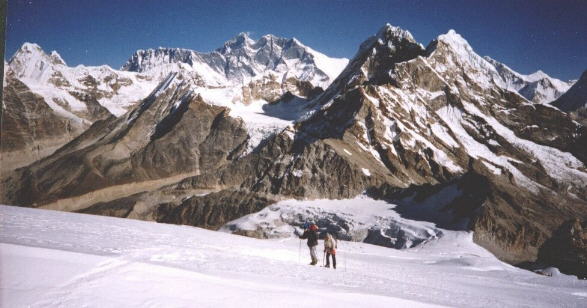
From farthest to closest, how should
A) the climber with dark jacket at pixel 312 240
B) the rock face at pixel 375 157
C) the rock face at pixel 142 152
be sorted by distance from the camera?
the rock face at pixel 142 152
the rock face at pixel 375 157
the climber with dark jacket at pixel 312 240

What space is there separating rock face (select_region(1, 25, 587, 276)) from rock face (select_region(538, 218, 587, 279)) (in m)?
11.6

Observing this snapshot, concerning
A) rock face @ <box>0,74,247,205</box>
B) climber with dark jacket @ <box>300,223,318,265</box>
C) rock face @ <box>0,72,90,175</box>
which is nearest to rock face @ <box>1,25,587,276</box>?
rock face @ <box>0,74,247,205</box>

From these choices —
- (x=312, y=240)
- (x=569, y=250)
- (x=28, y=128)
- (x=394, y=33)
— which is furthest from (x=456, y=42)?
(x=28, y=128)

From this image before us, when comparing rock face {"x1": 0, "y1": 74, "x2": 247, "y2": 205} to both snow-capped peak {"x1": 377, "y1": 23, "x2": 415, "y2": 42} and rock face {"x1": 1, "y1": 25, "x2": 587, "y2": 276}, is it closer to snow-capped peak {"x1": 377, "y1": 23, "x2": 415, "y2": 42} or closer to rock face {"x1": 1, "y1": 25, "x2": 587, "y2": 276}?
rock face {"x1": 1, "y1": 25, "x2": 587, "y2": 276}

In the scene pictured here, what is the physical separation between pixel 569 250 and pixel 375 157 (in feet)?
168

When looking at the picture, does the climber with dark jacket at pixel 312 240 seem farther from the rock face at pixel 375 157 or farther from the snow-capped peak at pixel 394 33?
the snow-capped peak at pixel 394 33

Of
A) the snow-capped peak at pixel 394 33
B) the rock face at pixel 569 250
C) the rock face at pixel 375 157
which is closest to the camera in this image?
the rock face at pixel 569 250

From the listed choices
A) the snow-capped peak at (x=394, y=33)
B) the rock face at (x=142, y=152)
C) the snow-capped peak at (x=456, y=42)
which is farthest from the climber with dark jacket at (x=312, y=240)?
the snow-capped peak at (x=394, y=33)

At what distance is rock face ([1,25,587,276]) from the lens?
220 ft

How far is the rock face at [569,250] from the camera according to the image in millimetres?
37562

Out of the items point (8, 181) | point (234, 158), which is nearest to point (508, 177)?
point (234, 158)

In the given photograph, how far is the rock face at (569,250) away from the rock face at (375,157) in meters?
11.6

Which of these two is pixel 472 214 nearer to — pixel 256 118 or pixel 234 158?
pixel 234 158

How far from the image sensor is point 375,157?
8875 centimetres
